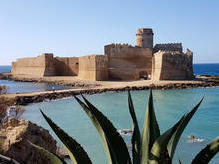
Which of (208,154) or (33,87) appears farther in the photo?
(33,87)

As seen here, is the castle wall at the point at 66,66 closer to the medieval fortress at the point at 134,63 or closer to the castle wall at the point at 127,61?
the medieval fortress at the point at 134,63

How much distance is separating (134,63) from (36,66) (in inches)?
539

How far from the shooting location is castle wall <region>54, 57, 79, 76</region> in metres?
31.9

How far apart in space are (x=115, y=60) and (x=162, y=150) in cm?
2538

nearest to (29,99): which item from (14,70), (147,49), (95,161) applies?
(95,161)

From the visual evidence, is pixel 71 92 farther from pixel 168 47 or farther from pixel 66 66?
pixel 66 66

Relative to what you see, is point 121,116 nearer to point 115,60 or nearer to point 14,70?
point 115,60

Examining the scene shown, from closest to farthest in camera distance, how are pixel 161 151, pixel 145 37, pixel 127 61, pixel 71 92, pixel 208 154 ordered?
pixel 161 151 < pixel 208 154 < pixel 71 92 < pixel 127 61 < pixel 145 37

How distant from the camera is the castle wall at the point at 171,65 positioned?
23.8 metres

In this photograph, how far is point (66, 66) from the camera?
3275 centimetres

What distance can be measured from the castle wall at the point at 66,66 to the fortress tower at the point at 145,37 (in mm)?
7629

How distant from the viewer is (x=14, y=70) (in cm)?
4084

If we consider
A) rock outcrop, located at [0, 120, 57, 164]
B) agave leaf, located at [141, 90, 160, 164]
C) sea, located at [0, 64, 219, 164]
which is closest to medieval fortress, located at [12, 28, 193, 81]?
sea, located at [0, 64, 219, 164]

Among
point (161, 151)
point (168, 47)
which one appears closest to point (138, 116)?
point (161, 151)
